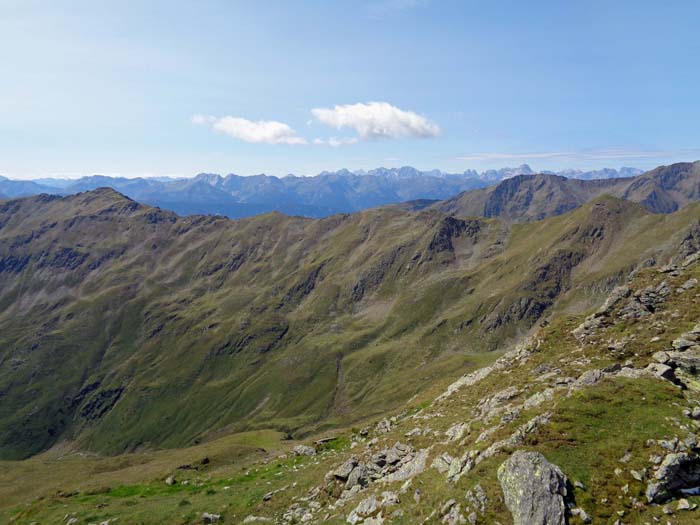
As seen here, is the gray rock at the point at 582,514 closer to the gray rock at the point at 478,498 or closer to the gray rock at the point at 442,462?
the gray rock at the point at 478,498

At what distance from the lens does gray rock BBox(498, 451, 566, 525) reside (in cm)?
2036

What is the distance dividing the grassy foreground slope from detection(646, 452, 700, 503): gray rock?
0.62ft

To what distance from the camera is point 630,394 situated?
28.0 meters

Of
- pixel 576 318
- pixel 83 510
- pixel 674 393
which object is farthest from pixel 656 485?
pixel 83 510

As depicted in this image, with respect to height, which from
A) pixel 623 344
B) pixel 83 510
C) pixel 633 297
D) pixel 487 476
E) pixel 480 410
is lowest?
pixel 83 510

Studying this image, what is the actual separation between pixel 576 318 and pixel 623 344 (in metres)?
14.4

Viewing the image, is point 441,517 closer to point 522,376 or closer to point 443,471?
point 443,471

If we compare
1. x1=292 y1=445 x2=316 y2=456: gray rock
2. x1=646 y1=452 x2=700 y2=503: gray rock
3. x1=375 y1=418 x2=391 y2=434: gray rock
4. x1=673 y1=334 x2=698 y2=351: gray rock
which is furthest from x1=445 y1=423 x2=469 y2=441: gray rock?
x1=292 y1=445 x2=316 y2=456: gray rock

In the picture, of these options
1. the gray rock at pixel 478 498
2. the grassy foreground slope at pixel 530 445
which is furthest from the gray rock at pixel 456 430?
the gray rock at pixel 478 498

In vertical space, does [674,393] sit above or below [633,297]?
below

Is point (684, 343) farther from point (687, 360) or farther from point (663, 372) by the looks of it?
point (663, 372)

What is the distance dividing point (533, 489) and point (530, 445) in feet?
13.0

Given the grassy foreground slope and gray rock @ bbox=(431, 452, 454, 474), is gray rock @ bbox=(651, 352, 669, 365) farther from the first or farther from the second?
gray rock @ bbox=(431, 452, 454, 474)

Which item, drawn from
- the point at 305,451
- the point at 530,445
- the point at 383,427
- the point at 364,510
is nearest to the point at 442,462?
the point at 364,510
